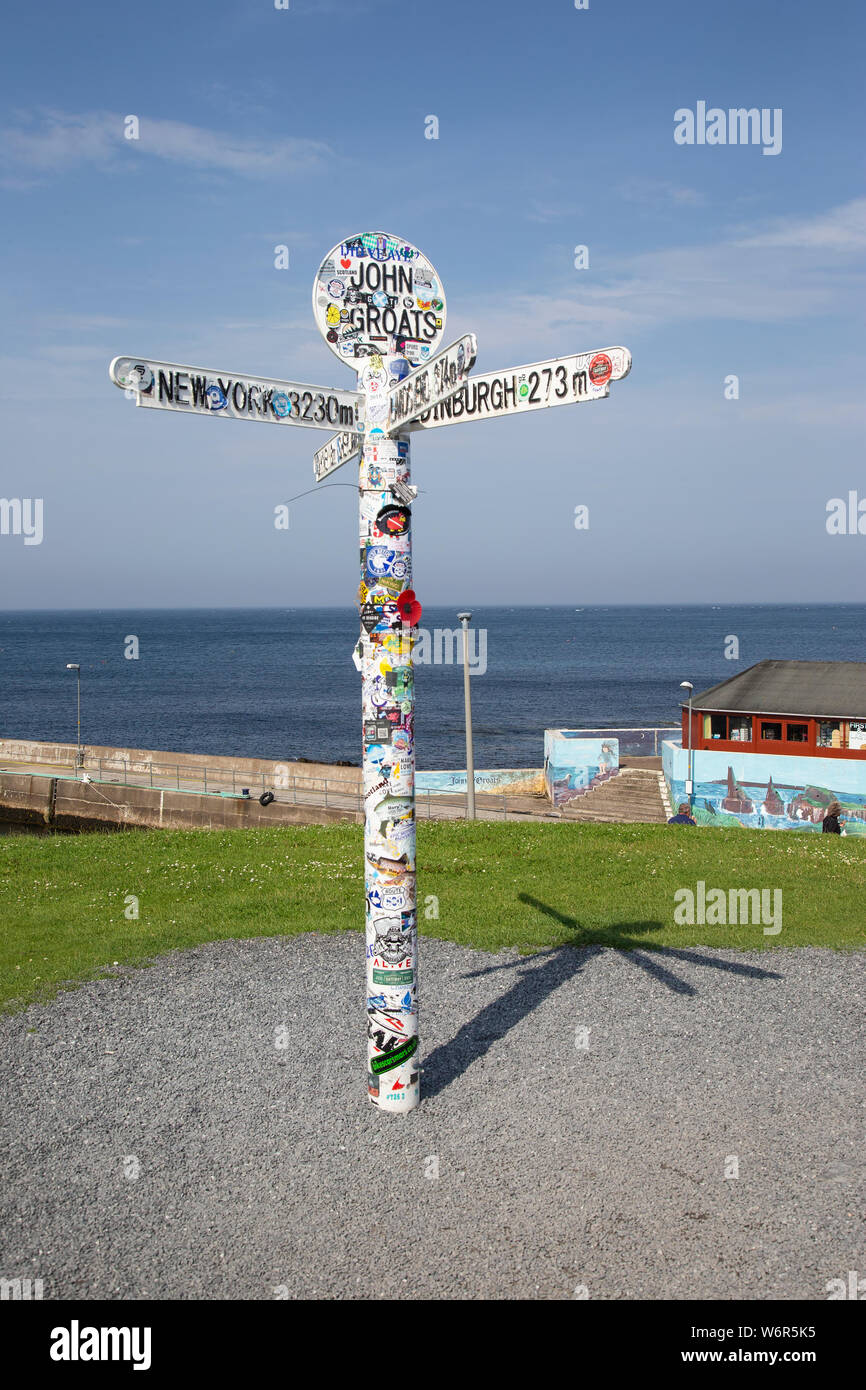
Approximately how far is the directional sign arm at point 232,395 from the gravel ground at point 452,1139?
5.30 meters

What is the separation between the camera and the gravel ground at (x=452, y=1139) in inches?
233

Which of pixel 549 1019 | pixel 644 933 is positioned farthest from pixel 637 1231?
pixel 644 933

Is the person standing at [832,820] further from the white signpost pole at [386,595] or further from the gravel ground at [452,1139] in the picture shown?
the white signpost pole at [386,595]

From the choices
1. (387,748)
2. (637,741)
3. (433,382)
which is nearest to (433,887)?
(387,748)

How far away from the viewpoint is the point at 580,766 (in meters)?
38.6

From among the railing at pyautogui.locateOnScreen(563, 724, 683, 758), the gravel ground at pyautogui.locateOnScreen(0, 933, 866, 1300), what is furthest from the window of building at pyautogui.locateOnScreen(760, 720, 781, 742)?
the gravel ground at pyautogui.locateOnScreen(0, 933, 866, 1300)

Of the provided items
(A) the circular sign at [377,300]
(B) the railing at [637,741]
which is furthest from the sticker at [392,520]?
(B) the railing at [637,741]

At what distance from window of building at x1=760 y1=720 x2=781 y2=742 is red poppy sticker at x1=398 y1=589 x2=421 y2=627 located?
27054 mm

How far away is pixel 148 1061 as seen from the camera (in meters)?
8.84

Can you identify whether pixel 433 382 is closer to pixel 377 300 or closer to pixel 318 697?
pixel 377 300

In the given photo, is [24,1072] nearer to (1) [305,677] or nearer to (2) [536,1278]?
(2) [536,1278]

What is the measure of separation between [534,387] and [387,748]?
113 inches
